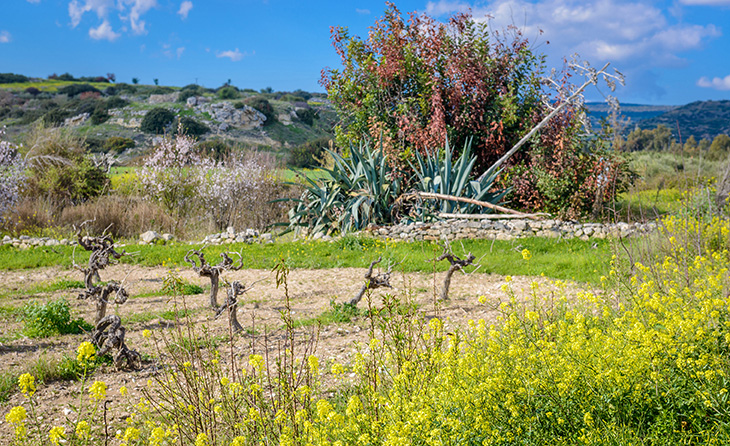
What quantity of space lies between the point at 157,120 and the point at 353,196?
34.6 metres

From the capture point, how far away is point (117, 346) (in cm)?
404

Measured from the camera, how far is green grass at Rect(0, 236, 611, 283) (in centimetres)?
714

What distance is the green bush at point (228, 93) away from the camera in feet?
164

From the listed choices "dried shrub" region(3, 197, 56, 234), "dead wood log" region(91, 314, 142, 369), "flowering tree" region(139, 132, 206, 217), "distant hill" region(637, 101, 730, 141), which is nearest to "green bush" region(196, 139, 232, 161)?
"flowering tree" region(139, 132, 206, 217)

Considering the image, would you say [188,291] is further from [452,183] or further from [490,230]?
[452,183]

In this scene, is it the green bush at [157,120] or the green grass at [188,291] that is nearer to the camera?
the green grass at [188,291]

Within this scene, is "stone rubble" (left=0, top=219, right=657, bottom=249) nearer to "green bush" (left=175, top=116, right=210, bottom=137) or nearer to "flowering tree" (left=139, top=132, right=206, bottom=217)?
"flowering tree" (left=139, top=132, right=206, bottom=217)

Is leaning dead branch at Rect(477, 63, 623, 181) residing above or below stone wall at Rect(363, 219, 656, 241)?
above

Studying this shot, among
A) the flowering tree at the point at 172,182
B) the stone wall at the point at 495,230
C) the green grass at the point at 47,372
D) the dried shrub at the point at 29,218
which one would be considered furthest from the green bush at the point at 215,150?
the green grass at the point at 47,372

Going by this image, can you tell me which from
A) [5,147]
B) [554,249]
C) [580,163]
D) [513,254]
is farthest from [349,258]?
[5,147]

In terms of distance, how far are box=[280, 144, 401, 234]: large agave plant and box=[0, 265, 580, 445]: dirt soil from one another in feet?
7.83

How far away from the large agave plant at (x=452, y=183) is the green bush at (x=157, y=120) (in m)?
33.1

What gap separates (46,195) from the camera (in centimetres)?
1327

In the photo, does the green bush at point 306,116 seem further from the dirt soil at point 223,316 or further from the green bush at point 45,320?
the green bush at point 45,320
